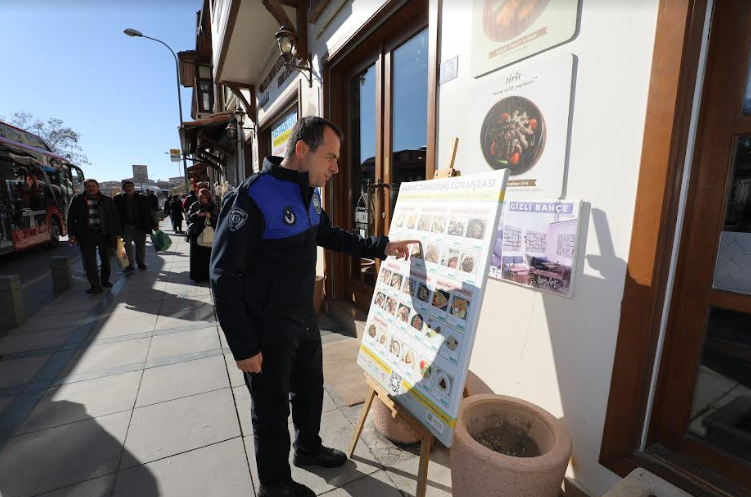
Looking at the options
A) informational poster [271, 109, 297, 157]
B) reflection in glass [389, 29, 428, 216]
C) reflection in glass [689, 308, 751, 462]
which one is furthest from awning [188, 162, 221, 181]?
reflection in glass [689, 308, 751, 462]

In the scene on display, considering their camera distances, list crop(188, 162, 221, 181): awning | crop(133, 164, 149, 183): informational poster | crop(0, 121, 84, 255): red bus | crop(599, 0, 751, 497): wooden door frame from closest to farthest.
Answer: crop(599, 0, 751, 497): wooden door frame → crop(0, 121, 84, 255): red bus → crop(188, 162, 221, 181): awning → crop(133, 164, 149, 183): informational poster

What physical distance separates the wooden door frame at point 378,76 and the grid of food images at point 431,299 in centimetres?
88

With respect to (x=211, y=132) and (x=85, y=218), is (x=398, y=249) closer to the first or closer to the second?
(x=85, y=218)

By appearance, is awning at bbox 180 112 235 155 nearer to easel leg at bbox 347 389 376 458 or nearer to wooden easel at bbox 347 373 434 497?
easel leg at bbox 347 389 376 458

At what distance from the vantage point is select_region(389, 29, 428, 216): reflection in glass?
120 inches

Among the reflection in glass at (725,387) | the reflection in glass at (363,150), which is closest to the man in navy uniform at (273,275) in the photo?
the reflection in glass at (725,387)

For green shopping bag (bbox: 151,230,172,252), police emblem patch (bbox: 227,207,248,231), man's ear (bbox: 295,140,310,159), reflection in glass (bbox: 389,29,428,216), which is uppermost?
reflection in glass (bbox: 389,29,428,216)

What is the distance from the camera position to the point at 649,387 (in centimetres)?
155

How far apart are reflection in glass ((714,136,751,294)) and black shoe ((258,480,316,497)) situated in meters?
2.15

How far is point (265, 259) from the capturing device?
1.63m

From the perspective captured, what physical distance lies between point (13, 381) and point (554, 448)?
4.24 metres

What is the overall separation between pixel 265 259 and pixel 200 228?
206 inches

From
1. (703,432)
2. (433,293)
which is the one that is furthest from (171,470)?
(703,432)

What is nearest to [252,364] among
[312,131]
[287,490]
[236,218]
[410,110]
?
[236,218]
